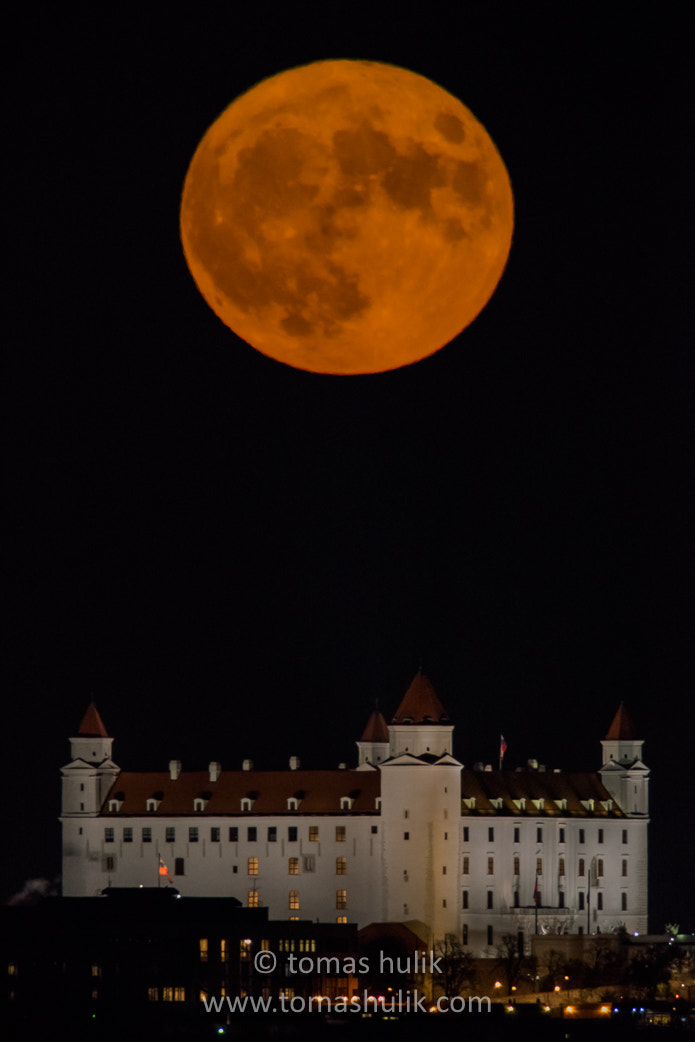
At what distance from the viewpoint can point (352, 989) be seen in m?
159

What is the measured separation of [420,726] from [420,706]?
53.7 inches

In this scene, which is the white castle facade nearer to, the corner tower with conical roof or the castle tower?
the corner tower with conical roof

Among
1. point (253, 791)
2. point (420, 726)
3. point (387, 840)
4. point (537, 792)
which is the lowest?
point (387, 840)

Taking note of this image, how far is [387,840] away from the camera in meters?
181

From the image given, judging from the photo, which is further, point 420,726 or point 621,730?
point 621,730

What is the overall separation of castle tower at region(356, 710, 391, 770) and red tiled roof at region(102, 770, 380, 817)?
8.32 m

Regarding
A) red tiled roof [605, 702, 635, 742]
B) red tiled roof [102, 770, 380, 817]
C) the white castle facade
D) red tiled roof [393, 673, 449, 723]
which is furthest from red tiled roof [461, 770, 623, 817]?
red tiled roof [102, 770, 380, 817]

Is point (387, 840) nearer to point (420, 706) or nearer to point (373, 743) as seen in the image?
point (420, 706)

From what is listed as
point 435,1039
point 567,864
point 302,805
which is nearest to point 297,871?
point 302,805

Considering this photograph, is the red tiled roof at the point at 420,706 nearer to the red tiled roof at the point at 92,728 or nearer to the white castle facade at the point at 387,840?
the white castle facade at the point at 387,840

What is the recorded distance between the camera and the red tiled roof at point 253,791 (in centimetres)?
18400

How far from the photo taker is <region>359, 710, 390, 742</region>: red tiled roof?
195750mm

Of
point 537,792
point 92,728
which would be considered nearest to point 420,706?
point 537,792

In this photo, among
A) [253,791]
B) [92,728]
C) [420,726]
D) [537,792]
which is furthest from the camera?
[92,728]
